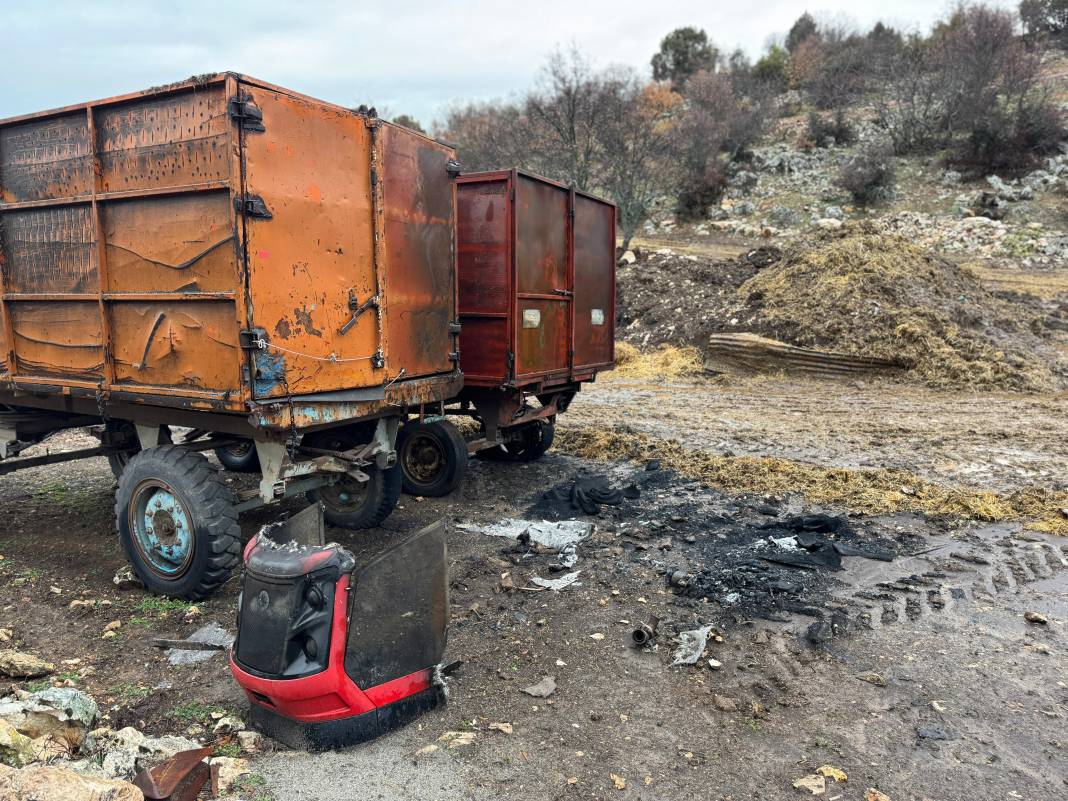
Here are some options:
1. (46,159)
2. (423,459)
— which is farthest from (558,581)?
A: (46,159)

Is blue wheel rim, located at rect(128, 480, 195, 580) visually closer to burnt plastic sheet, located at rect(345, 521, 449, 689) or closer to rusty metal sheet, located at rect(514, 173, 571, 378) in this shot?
burnt plastic sheet, located at rect(345, 521, 449, 689)

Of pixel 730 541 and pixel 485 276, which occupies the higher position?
pixel 485 276

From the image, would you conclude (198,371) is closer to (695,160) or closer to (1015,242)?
(1015,242)

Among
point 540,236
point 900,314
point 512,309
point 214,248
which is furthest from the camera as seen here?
point 900,314

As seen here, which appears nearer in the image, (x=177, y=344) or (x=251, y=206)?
(x=251, y=206)

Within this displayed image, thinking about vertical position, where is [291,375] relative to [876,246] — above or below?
below

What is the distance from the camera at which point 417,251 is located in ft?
17.9

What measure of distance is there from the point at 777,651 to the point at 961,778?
3.73ft

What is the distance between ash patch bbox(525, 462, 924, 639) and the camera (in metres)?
4.62

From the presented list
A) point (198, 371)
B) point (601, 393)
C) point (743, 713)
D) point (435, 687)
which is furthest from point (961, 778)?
point (601, 393)

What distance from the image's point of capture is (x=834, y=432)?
9273mm

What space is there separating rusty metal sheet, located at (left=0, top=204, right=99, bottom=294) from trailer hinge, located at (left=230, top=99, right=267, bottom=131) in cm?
149

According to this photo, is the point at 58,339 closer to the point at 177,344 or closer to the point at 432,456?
the point at 177,344

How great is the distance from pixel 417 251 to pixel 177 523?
2.51m
